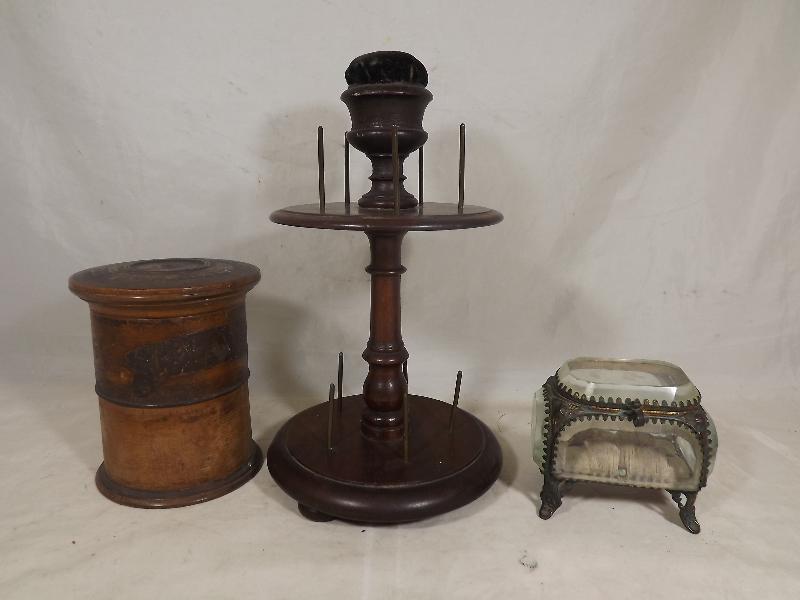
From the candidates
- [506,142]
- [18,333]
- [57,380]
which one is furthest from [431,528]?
[18,333]

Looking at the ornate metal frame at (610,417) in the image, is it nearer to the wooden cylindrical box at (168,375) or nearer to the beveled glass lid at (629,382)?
the beveled glass lid at (629,382)

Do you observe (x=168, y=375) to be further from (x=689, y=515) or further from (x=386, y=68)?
(x=689, y=515)

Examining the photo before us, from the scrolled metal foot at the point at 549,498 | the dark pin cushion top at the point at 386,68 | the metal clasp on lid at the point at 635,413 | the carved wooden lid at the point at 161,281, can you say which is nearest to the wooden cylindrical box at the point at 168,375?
the carved wooden lid at the point at 161,281

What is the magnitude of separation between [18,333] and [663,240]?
255 cm

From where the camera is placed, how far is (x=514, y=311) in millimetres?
2639

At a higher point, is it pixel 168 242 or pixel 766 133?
pixel 766 133

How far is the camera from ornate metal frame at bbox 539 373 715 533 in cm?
159

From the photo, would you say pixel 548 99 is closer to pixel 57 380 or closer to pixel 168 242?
pixel 168 242

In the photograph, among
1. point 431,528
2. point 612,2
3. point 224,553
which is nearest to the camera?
point 224,553

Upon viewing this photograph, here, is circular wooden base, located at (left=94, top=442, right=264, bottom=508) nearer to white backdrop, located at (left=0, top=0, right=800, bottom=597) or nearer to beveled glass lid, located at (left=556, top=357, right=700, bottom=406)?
white backdrop, located at (left=0, top=0, right=800, bottom=597)

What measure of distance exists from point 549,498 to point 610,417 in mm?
280

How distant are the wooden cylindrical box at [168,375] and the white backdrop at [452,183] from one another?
19.1 inches

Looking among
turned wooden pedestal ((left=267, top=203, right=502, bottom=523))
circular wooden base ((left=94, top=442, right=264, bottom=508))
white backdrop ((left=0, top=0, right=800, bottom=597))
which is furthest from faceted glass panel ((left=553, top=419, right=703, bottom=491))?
circular wooden base ((left=94, top=442, right=264, bottom=508))

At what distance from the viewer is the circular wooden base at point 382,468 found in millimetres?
1646
